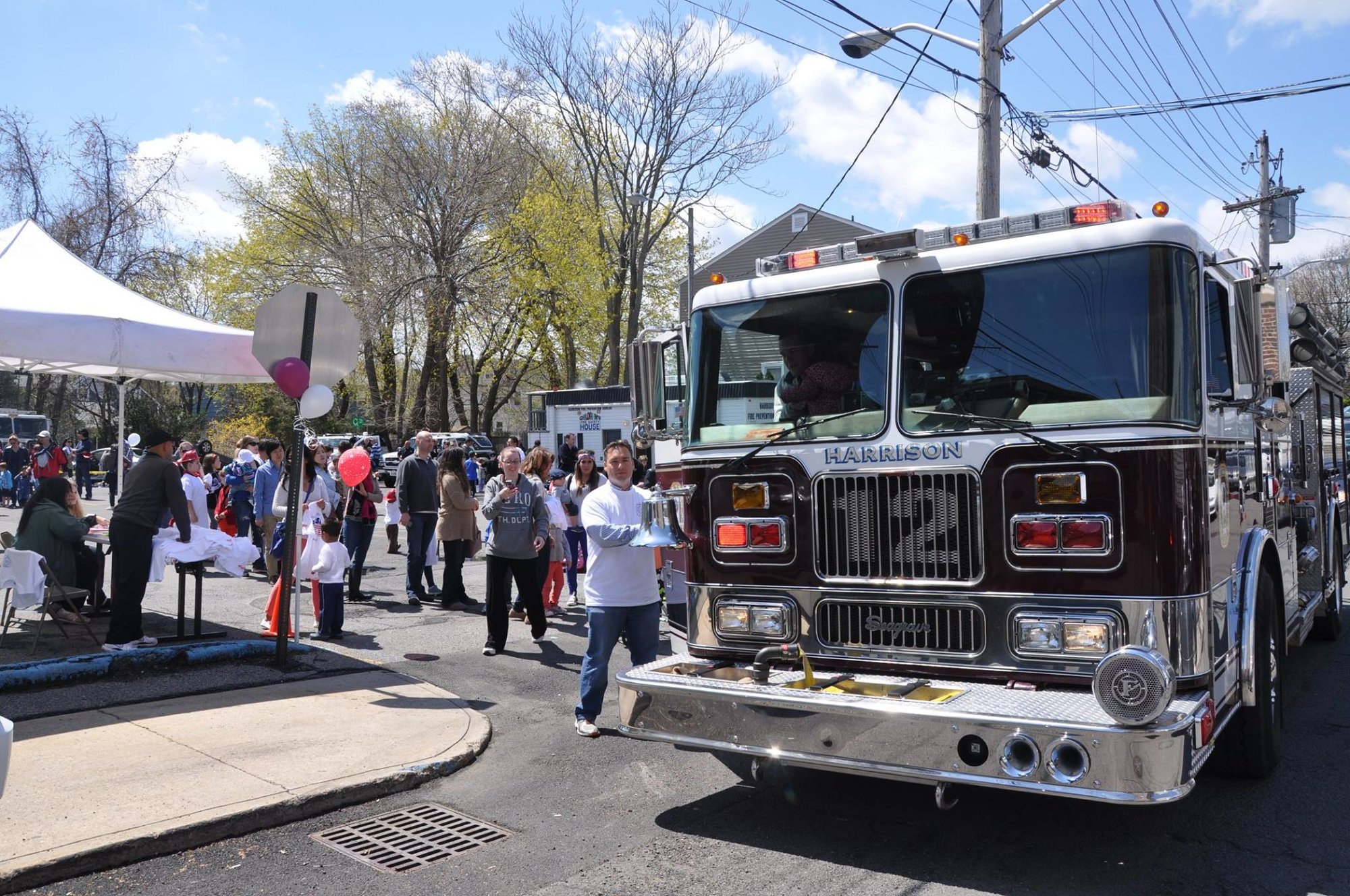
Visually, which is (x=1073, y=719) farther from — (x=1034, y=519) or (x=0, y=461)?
(x=0, y=461)

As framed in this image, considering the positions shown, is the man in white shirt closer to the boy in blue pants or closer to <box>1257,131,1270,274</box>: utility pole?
the boy in blue pants

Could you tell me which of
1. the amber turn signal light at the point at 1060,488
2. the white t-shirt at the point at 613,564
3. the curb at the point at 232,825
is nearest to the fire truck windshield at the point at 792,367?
the amber turn signal light at the point at 1060,488

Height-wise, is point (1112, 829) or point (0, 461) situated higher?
point (0, 461)

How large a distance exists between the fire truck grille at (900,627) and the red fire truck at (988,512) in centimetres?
1

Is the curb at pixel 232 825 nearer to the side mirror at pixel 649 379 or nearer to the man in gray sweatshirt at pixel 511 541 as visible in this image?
the side mirror at pixel 649 379

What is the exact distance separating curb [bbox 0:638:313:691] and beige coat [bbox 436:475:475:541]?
2.44m

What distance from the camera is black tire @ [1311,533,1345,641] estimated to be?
9.52 m

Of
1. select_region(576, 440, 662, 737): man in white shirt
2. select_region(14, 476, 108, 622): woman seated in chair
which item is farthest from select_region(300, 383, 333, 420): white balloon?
select_region(576, 440, 662, 737): man in white shirt

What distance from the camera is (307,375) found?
322 inches

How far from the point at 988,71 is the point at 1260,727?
9155mm

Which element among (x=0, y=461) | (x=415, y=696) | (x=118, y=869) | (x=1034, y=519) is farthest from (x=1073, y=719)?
(x=0, y=461)

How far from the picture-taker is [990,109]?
12.5 m

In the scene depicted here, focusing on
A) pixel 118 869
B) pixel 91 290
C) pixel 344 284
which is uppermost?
pixel 344 284

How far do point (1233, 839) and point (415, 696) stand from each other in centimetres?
505
